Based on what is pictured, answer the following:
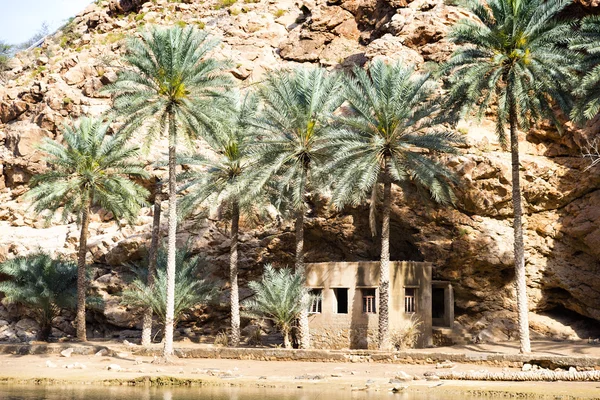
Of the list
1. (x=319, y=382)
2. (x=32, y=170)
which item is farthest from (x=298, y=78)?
(x=32, y=170)

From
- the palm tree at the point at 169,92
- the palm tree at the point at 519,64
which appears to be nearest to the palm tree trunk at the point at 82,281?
the palm tree at the point at 169,92

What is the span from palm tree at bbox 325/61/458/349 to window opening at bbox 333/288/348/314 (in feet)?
12.4

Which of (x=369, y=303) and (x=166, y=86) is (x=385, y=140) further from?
(x=166, y=86)

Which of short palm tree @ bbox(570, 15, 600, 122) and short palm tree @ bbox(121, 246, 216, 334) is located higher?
short palm tree @ bbox(570, 15, 600, 122)

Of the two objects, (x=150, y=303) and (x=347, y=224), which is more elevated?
(x=347, y=224)

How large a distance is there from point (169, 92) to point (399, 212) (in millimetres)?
13102

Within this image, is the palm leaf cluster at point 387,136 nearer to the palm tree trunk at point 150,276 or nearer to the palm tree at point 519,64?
the palm tree at point 519,64

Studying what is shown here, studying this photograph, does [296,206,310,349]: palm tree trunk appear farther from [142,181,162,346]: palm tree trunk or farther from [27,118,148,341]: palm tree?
[27,118,148,341]: palm tree

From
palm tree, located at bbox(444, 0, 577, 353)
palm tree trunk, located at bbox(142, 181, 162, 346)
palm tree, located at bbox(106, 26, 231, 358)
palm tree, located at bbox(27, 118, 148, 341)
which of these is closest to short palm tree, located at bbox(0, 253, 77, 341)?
palm tree, located at bbox(27, 118, 148, 341)

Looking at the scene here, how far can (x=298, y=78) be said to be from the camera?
31469mm

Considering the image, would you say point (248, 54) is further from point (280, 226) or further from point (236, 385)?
point (236, 385)

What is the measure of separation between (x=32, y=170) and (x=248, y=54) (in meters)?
16.8

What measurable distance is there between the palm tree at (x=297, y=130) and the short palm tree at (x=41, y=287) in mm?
12484

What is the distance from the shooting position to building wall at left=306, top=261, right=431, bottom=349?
31438 mm
